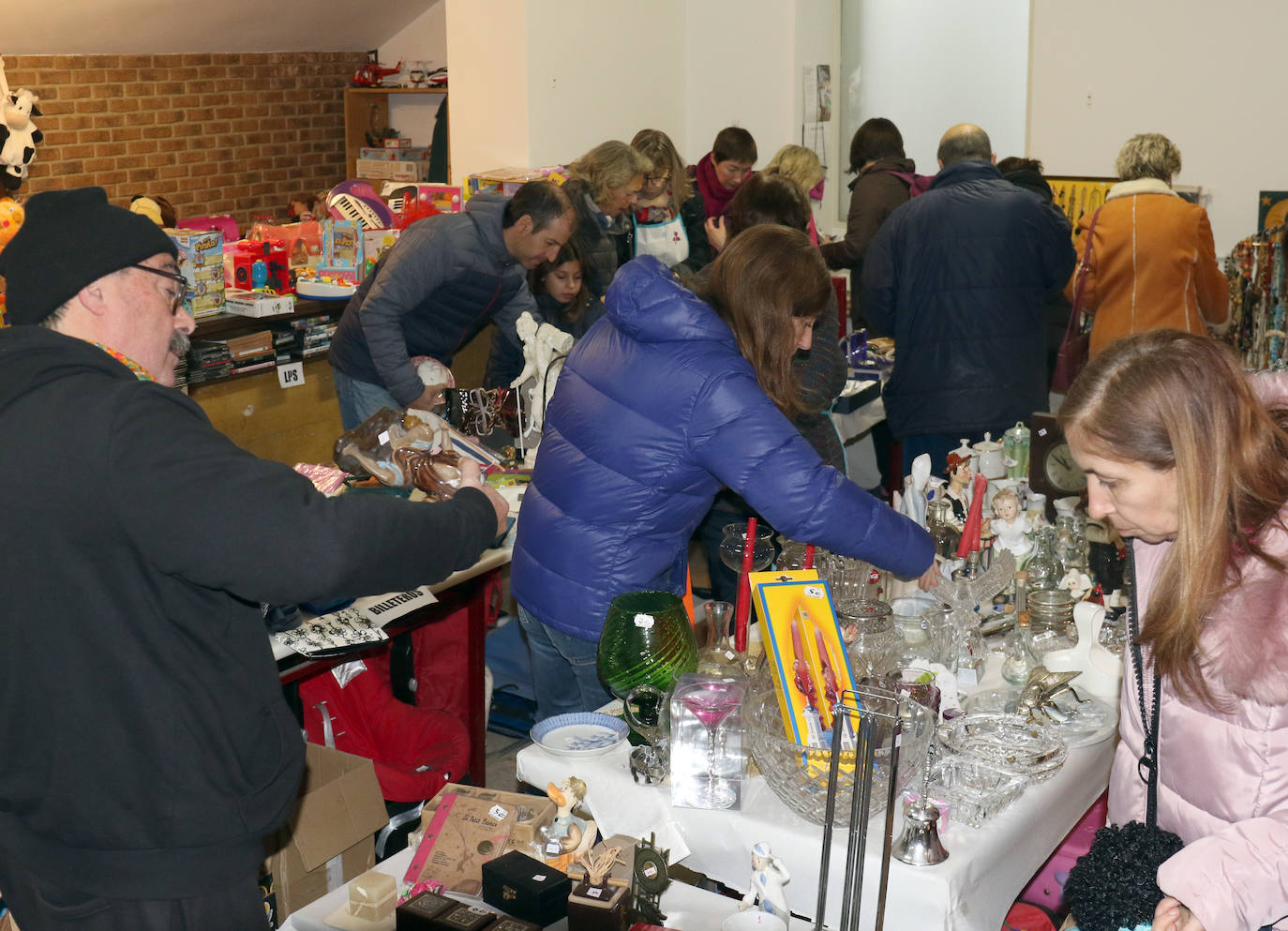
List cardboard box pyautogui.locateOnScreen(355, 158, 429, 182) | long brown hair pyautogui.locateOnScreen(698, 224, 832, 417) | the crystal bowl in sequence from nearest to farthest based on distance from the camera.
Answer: the crystal bowl, long brown hair pyautogui.locateOnScreen(698, 224, 832, 417), cardboard box pyautogui.locateOnScreen(355, 158, 429, 182)

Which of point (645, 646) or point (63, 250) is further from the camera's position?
point (645, 646)

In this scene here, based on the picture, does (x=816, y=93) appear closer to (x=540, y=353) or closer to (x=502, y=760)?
(x=540, y=353)

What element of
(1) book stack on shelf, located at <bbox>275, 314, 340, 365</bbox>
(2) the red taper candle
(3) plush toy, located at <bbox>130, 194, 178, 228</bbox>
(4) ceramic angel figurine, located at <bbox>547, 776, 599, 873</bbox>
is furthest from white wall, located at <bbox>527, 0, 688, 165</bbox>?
(4) ceramic angel figurine, located at <bbox>547, 776, 599, 873</bbox>

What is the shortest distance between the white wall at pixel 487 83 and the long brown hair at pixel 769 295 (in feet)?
11.5

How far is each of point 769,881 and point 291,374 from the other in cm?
346

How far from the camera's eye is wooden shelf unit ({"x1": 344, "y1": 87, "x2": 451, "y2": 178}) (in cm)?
870

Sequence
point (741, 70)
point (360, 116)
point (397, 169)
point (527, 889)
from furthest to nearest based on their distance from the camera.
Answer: point (360, 116) < point (397, 169) < point (741, 70) < point (527, 889)

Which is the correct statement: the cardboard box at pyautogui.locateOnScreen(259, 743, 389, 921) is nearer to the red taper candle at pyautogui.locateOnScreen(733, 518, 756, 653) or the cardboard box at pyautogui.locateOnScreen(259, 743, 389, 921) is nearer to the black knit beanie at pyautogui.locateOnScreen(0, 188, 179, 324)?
the red taper candle at pyautogui.locateOnScreen(733, 518, 756, 653)

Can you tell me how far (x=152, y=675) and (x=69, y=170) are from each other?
20.7 ft

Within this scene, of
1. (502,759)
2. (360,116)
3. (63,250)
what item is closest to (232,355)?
(502,759)

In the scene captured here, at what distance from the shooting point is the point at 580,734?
2094mm

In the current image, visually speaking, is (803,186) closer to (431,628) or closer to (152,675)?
(431,628)

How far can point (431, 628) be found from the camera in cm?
327

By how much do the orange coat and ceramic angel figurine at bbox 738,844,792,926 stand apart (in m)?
3.38
